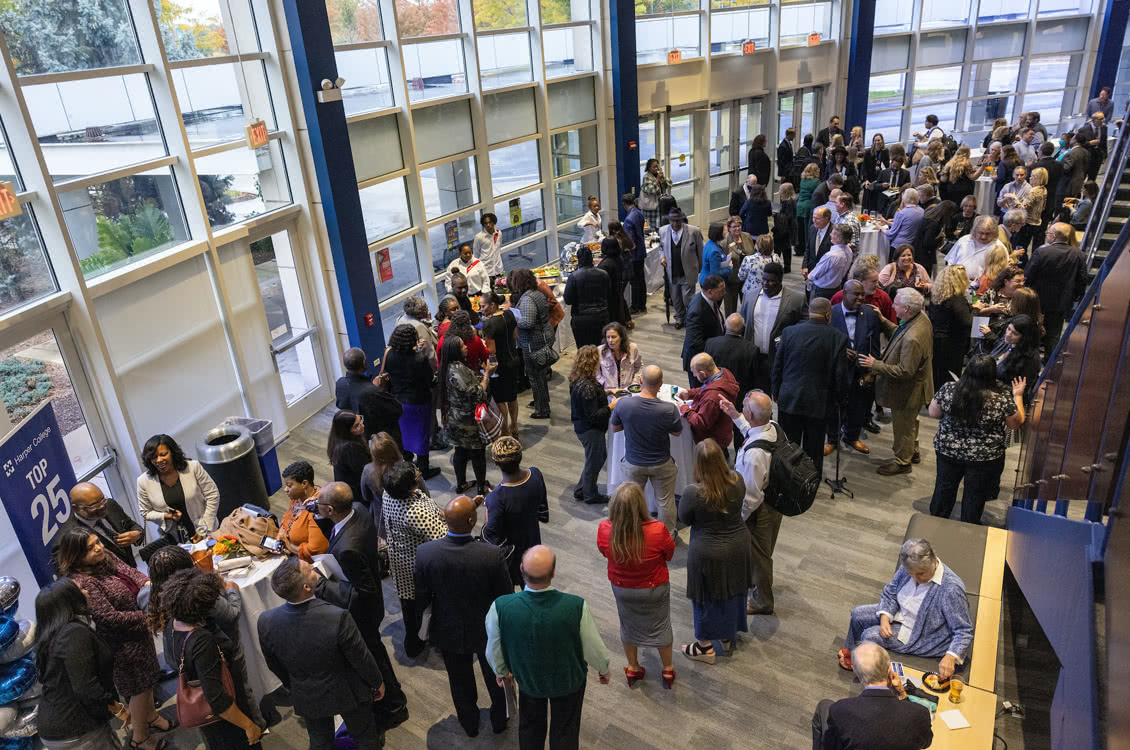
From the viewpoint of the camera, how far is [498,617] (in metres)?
3.33

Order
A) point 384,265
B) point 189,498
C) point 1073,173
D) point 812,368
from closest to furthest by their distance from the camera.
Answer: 1. point 189,498
2. point 812,368
3. point 384,265
4. point 1073,173

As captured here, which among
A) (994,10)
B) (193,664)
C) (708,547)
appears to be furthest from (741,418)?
(994,10)

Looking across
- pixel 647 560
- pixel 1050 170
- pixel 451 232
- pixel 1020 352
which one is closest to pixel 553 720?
pixel 647 560

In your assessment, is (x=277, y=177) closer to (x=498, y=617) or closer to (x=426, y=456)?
(x=426, y=456)

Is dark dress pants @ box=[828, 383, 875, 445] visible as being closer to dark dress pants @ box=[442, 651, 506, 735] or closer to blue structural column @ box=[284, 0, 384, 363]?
dark dress pants @ box=[442, 651, 506, 735]

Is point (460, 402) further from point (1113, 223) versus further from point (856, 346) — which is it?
point (1113, 223)

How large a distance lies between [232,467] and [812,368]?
4408 mm

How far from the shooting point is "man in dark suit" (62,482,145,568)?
14.0 ft

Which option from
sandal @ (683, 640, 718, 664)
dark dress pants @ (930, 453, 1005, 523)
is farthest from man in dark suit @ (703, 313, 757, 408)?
sandal @ (683, 640, 718, 664)

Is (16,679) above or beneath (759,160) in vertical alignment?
beneath

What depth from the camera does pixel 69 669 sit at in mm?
3451

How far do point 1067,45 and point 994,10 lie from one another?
2.23 m

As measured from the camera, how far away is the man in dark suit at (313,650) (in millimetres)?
3271

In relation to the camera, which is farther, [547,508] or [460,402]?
[460,402]
